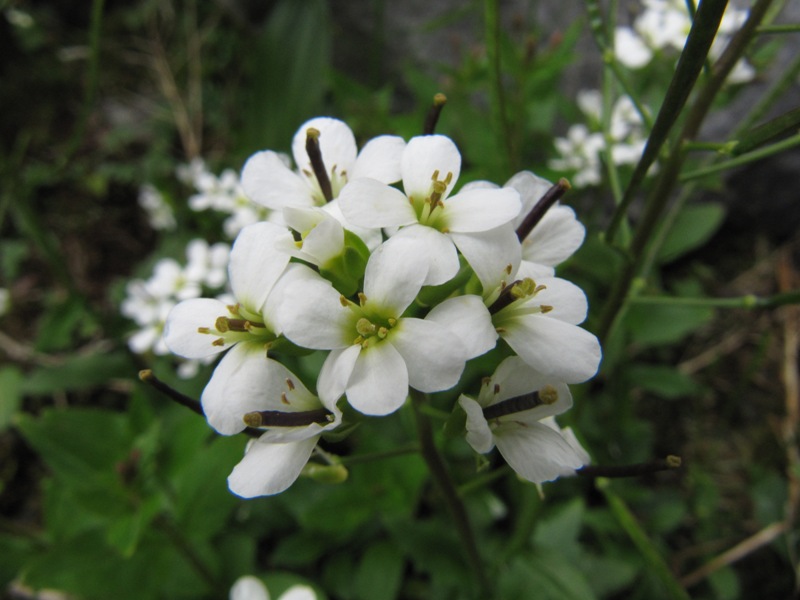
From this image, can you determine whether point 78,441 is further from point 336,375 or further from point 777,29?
point 777,29

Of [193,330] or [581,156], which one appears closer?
[193,330]

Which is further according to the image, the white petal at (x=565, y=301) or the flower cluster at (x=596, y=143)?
the flower cluster at (x=596, y=143)

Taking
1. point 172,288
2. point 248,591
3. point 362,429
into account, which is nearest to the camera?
point 248,591

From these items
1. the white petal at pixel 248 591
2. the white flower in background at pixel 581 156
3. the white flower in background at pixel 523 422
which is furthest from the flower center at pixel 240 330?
the white flower in background at pixel 581 156

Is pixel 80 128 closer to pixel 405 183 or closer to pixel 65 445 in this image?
pixel 65 445

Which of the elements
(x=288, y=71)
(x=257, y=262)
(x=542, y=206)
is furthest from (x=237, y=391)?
(x=288, y=71)

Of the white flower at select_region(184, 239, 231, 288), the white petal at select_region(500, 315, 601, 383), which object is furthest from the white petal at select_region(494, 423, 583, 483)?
the white flower at select_region(184, 239, 231, 288)

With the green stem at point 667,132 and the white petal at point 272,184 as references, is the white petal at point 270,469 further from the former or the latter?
the green stem at point 667,132
